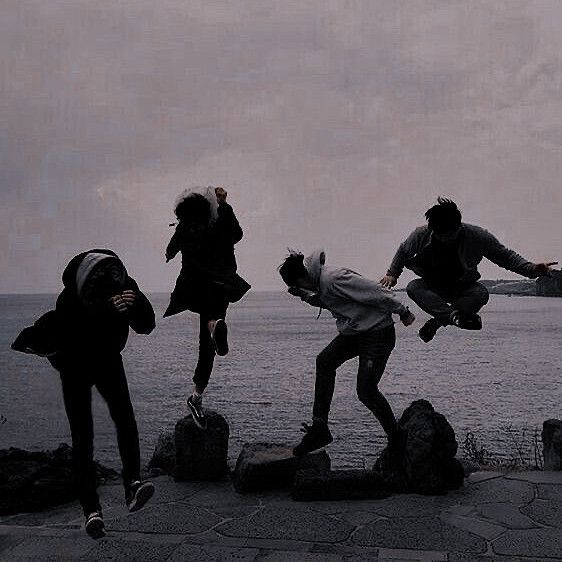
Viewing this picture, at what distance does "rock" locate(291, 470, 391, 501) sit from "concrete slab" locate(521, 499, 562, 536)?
134 cm

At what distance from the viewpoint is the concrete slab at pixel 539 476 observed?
700cm

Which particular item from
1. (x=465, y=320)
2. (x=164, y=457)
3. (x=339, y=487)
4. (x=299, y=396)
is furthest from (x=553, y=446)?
(x=299, y=396)

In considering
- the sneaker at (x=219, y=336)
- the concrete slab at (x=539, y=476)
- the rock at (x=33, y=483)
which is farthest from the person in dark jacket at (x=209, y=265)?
the concrete slab at (x=539, y=476)

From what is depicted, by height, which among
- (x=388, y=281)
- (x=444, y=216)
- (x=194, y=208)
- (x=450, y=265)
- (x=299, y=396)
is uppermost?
(x=194, y=208)

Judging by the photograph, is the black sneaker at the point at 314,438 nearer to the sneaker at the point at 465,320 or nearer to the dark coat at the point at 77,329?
the sneaker at the point at 465,320

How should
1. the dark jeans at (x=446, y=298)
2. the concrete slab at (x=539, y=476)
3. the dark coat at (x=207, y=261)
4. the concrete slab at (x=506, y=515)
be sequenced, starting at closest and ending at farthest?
the concrete slab at (x=506, y=515), the dark coat at (x=207, y=261), the dark jeans at (x=446, y=298), the concrete slab at (x=539, y=476)

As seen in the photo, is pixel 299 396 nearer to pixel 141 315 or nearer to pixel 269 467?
pixel 269 467

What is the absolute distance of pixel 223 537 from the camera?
5590 mm

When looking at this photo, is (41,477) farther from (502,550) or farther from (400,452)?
(502,550)

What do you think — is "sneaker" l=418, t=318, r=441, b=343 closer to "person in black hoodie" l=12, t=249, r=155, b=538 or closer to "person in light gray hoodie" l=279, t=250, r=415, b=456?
"person in light gray hoodie" l=279, t=250, r=415, b=456

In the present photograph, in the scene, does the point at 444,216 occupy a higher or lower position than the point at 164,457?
higher

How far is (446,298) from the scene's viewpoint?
664 cm

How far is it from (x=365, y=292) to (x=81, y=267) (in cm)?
274

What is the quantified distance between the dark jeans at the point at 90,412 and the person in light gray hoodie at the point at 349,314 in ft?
6.96
